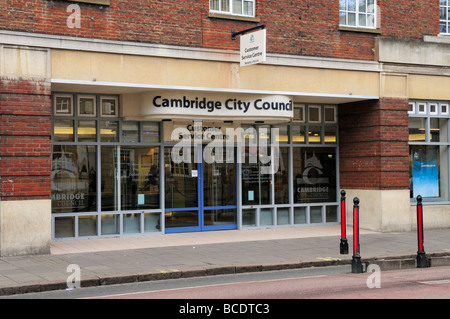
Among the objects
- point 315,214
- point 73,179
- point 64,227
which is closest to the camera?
point 64,227

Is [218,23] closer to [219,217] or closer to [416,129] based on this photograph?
[219,217]

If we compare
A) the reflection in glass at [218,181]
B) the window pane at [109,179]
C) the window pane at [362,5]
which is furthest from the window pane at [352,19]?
the window pane at [109,179]

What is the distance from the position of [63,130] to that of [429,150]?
35.3ft

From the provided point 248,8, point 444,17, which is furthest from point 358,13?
point 248,8

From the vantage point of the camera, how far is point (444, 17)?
741 inches

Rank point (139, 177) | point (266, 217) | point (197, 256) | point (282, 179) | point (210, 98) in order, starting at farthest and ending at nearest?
point (282, 179) → point (266, 217) → point (139, 177) → point (210, 98) → point (197, 256)

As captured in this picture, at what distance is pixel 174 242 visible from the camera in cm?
1492

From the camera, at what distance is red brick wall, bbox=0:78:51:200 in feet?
42.0

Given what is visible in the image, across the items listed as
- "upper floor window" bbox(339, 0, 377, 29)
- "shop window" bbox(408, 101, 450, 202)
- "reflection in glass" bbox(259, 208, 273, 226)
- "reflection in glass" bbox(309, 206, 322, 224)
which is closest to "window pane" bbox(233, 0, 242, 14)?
"upper floor window" bbox(339, 0, 377, 29)

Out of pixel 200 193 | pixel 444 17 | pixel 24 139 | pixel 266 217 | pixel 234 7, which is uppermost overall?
pixel 444 17

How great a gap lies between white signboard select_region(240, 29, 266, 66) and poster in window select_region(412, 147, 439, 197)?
6.49 meters

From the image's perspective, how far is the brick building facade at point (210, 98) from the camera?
1312cm
